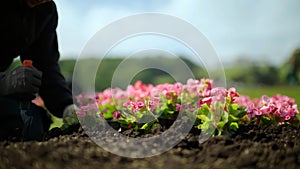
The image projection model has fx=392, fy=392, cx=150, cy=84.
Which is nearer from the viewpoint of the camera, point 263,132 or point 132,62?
point 263,132

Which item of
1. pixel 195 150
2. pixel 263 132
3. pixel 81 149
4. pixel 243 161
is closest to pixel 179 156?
pixel 195 150

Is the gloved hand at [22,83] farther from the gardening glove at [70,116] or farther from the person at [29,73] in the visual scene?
the gardening glove at [70,116]

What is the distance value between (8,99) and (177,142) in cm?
112

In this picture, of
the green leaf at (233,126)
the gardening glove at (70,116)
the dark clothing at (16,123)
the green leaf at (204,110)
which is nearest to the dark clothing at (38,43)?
the gardening glove at (70,116)

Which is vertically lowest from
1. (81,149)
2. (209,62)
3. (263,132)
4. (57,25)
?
(81,149)

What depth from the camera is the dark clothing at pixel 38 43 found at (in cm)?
217

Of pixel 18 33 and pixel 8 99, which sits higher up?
pixel 18 33

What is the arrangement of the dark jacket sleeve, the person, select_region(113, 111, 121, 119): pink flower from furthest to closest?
the dark jacket sleeve < select_region(113, 111, 121, 119): pink flower < the person

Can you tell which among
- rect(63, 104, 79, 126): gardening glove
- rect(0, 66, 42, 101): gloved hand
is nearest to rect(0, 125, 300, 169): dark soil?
rect(0, 66, 42, 101): gloved hand

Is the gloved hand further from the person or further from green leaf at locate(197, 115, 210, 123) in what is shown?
green leaf at locate(197, 115, 210, 123)

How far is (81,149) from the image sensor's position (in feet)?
4.70

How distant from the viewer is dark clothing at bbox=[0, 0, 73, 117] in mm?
2170

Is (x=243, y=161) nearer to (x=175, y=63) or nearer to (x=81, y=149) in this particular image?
(x=81, y=149)

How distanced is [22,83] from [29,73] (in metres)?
0.06
